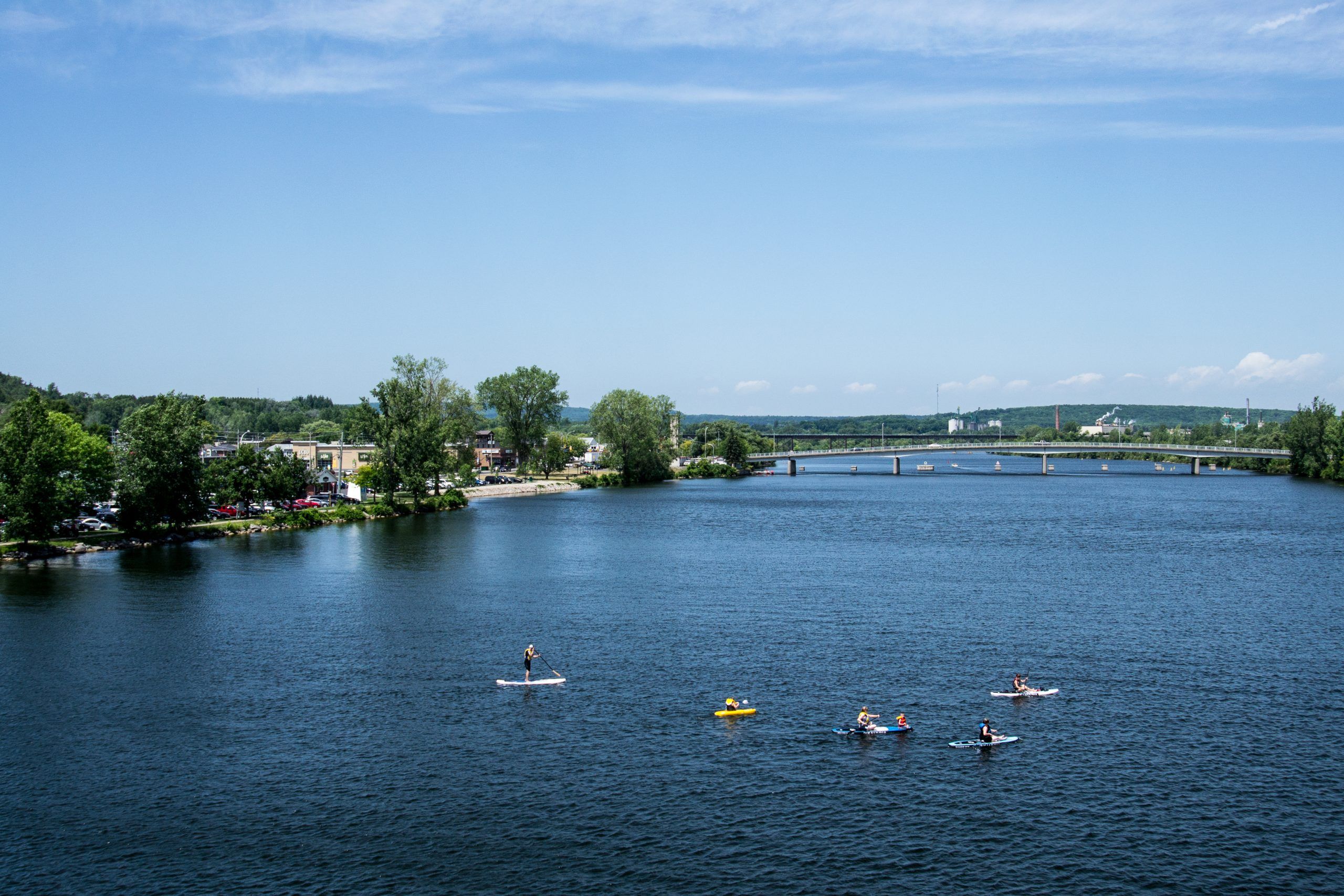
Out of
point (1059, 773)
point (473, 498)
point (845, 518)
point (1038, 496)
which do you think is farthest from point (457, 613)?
point (1038, 496)

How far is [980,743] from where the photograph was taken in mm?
42375

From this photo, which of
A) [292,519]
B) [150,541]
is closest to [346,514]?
[292,519]

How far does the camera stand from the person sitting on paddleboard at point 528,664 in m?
51.3

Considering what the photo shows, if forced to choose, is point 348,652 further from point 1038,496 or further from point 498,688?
point 1038,496

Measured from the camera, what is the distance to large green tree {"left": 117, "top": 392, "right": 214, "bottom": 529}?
100125mm

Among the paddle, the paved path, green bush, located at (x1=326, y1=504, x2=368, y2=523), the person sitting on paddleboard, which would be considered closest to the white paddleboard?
the paddle

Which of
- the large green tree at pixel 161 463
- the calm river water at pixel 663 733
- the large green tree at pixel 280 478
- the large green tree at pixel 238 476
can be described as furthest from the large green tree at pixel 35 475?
the large green tree at pixel 280 478

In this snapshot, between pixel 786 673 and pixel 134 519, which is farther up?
pixel 134 519

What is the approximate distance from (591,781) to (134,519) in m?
83.2

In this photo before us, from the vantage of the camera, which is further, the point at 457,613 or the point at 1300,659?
the point at 457,613

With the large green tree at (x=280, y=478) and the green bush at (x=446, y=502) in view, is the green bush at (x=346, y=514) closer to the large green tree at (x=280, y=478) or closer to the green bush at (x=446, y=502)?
the large green tree at (x=280, y=478)

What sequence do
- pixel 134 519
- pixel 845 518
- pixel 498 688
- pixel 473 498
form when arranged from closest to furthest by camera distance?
1. pixel 498 688
2. pixel 134 519
3. pixel 845 518
4. pixel 473 498

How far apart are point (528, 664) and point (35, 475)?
205ft

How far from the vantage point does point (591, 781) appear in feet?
127
